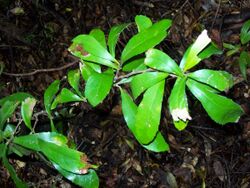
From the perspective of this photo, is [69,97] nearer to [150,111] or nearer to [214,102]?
[150,111]

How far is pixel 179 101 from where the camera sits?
958 mm

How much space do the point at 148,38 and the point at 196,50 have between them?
146mm

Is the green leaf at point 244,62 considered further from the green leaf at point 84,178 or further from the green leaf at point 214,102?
the green leaf at point 84,178

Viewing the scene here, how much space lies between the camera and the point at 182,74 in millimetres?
950

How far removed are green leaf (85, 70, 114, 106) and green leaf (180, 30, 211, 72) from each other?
0.73 ft

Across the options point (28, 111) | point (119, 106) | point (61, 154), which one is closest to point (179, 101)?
point (61, 154)

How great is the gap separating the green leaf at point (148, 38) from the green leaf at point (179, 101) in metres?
Answer: 0.13

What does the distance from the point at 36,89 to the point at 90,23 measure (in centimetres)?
68

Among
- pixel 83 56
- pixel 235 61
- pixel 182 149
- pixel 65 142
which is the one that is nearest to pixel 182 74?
pixel 83 56

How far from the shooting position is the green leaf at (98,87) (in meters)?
0.99

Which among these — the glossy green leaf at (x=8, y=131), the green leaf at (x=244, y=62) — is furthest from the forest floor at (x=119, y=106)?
the glossy green leaf at (x=8, y=131)

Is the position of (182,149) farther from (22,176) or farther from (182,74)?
(182,74)

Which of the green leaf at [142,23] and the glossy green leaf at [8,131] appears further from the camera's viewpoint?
the glossy green leaf at [8,131]

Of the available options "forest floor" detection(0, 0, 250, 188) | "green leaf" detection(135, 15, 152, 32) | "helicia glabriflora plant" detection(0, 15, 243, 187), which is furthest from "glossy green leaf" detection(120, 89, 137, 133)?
"forest floor" detection(0, 0, 250, 188)
